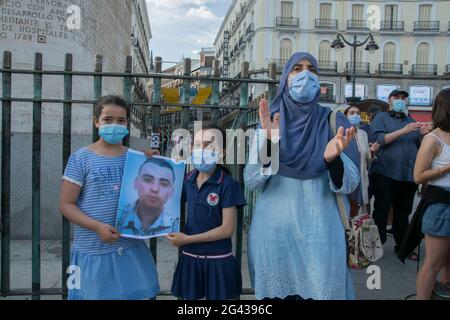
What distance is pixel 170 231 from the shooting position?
2777mm

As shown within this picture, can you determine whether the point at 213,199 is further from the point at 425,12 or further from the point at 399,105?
the point at 425,12

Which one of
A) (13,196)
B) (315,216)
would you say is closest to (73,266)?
(315,216)

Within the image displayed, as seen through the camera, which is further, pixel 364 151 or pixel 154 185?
pixel 364 151

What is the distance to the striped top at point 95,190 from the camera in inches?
104

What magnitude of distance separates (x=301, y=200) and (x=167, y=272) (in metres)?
2.46

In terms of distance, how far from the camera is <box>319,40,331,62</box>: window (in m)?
43.7

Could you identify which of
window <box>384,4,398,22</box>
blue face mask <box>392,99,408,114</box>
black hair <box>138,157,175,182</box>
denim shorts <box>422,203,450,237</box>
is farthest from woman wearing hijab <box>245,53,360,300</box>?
window <box>384,4,398,22</box>

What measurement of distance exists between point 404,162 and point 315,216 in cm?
309

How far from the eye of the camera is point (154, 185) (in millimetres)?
2779

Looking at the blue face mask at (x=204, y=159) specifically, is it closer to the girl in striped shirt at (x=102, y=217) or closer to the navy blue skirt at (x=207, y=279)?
the girl in striped shirt at (x=102, y=217)

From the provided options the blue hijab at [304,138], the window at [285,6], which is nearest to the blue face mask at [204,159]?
the blue hijab at [304,138]

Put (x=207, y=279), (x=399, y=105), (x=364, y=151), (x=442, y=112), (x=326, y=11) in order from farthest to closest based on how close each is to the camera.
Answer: (x=326, y=11) < (x=399, y=105) < (x=364, y=151) < (x=442, y=112) < (x=207, y=279)

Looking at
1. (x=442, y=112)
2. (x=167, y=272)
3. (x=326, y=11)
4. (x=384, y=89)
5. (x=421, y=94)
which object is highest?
(x=326, y=11)

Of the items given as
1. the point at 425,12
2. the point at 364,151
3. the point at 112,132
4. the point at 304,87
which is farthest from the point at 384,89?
the point at 112,132
